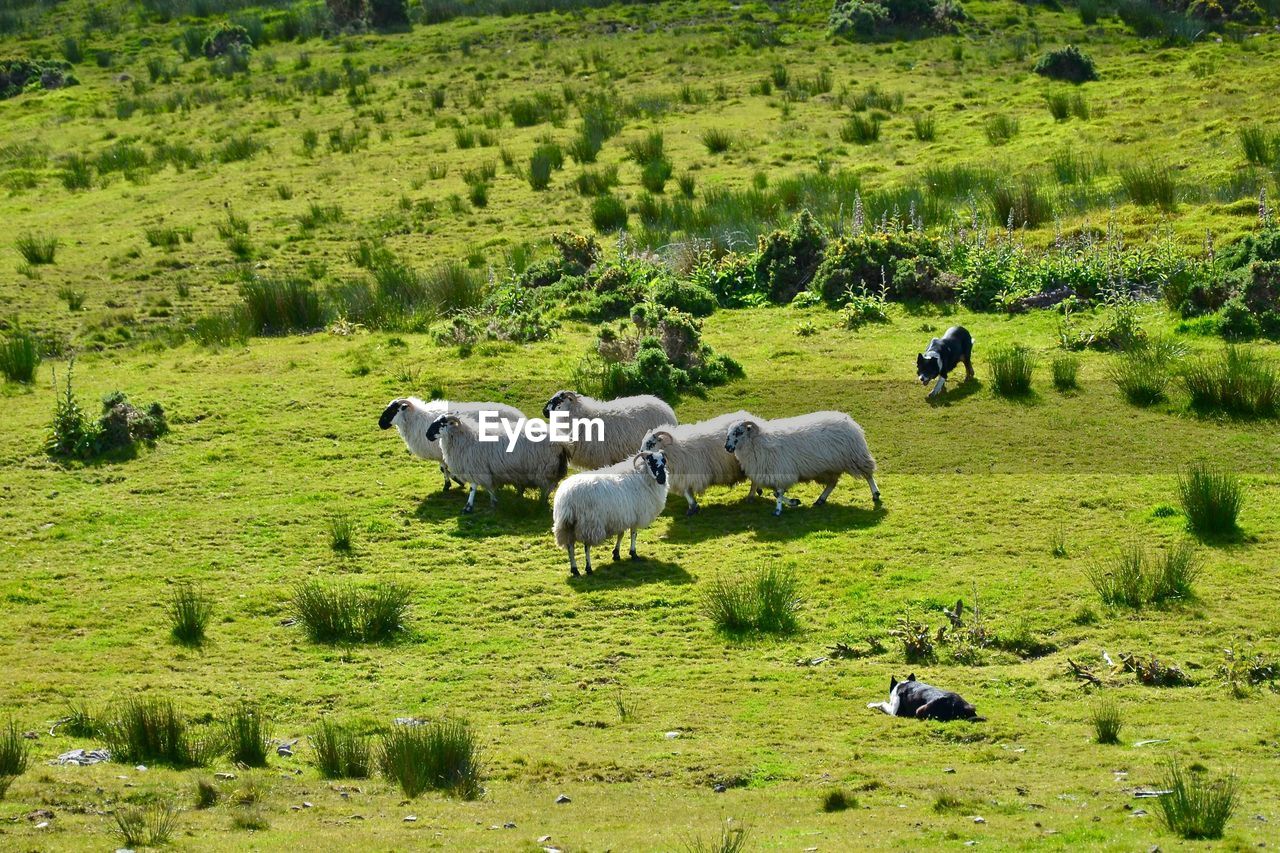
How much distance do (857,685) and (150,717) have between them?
4.36 metres

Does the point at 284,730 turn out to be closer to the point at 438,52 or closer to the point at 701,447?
the point at 701,447

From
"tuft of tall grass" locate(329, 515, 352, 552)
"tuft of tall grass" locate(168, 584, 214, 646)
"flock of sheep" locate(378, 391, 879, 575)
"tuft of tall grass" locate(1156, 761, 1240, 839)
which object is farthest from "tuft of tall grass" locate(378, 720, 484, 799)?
"tuft of tall grass" locate(329, 515, 352, 552)

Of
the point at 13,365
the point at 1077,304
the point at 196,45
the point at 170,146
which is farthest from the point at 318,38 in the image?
the point at 1077,304

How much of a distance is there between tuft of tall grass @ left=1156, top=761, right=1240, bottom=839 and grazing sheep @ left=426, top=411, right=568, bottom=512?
733 cm

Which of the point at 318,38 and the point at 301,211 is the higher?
the point at 318,38

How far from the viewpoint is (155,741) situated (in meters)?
8.59

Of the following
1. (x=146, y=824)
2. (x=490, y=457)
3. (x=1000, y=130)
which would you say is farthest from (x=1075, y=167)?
(x=146, y=824)

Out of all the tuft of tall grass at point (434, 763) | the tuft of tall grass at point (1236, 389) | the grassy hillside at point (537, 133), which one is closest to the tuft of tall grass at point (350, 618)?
the tuft of tall grass at point (434, 763)

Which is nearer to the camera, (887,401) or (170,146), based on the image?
(887,401)

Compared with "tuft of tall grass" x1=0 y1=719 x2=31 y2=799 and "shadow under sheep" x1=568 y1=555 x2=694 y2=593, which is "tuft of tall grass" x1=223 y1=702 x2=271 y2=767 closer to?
"tuft of tall grass" x1=0 y1=719 x2=31 y2=799

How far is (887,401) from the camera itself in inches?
618

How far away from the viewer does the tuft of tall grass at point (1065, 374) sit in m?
15.6

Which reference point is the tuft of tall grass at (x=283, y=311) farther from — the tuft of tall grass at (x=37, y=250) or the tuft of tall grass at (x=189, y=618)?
the tuft of tall grass at (x=189, y=618)

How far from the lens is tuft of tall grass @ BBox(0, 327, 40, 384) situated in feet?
57.2
